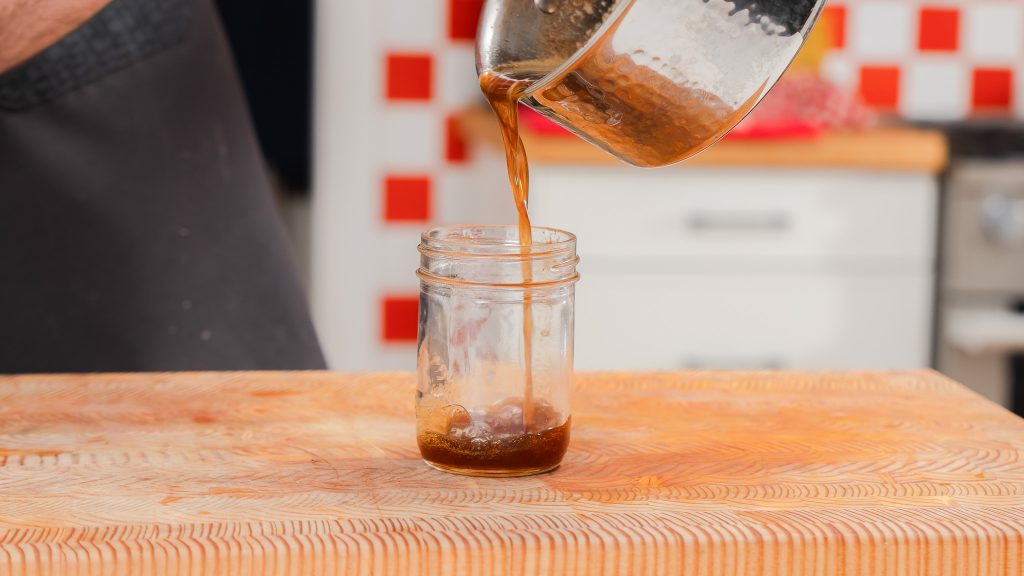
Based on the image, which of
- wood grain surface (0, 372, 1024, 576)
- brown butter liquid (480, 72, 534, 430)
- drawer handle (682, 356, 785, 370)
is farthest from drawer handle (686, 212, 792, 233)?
brown butter liquid (480, 72, 534, 430)

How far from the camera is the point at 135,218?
3.99 feet

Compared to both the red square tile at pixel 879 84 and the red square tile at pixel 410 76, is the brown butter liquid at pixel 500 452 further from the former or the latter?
the red square tile at pixel 879 84

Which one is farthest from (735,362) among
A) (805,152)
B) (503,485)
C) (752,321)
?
(503,485)

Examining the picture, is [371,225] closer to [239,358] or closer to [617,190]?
[617,190]

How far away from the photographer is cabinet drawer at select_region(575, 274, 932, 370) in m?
2.03

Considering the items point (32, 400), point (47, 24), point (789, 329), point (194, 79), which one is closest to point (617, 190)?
point (789, 329)

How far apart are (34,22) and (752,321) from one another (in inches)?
52.0

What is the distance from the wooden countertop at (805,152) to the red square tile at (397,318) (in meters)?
0.66

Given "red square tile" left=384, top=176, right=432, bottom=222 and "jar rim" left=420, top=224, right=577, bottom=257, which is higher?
"jar rim" left=420, top=224, right=577, bottom=257

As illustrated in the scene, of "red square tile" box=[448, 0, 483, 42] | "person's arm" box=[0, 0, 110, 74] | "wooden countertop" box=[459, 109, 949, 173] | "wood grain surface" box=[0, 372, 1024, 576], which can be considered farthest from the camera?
"red square tile" box=[448, 0, 483, 42]

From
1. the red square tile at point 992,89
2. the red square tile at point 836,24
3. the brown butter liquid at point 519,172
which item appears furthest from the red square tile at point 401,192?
the brown butter liquid at point 519,172

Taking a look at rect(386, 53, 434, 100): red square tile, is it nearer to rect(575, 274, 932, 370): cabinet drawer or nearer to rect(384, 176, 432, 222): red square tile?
rect(384, 176, 432, 222): red square tile

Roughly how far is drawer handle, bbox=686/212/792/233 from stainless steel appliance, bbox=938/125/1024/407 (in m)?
0.27

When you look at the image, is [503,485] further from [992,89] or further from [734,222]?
[992,89]
